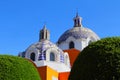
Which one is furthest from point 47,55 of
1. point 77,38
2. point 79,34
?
point 79,34

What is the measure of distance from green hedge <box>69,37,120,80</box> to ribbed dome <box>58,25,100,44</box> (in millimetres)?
26349

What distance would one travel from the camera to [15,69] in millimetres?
12125

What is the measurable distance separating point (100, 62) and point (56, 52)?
2139 cm

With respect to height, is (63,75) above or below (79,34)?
below

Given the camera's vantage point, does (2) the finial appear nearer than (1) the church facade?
No

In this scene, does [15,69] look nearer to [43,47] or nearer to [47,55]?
[47,55]

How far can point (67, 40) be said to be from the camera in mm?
37125

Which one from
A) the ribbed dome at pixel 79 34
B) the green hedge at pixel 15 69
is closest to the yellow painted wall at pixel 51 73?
the ribbed dome at pixel 79 34

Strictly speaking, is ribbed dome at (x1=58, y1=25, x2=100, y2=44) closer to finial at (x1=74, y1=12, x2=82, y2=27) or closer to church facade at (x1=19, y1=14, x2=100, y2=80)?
A: church facade at (x1=19, y1=14, x2=100, y2=80)

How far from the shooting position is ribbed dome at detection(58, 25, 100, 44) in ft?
121

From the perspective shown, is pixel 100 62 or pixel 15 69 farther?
pixel 15 69

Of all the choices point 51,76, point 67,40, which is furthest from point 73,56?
point 51,76

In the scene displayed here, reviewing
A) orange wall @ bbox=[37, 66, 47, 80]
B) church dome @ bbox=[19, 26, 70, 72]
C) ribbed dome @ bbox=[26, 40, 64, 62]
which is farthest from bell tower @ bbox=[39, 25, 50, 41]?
orange wall @ bbox=[37, 66, 47, 80]

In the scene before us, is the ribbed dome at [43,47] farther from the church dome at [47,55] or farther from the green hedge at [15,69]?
the green hedge at [15,69]
